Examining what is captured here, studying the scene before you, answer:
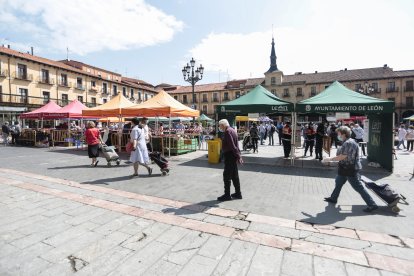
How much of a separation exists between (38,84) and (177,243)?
34.9m

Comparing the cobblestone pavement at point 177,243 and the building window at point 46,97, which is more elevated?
the building window at point 46,97

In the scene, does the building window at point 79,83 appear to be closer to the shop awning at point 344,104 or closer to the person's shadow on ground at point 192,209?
the shop awning at point 344,104

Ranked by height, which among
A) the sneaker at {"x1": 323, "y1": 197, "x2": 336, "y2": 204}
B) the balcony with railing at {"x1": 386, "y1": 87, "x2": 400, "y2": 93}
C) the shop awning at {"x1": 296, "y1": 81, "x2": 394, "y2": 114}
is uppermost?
the balcony with railing at {"x1": 386, "y1": 87, "x2": 400, "y2": 93}

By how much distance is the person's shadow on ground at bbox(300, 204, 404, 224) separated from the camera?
397 cm

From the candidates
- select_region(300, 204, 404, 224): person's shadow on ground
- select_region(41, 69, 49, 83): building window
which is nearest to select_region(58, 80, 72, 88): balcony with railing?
select_region(41, 69, 49, 83): building window

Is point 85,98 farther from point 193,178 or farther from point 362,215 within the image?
point 362,215

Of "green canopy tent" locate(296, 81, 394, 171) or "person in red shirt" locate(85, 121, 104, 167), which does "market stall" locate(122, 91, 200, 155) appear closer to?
"person in red shirt" locate(85, 121, 104, 167)

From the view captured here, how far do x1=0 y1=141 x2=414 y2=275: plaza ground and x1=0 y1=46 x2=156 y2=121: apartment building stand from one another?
88.2 feet

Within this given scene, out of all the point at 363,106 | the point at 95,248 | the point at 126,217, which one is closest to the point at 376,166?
the point at 363,106

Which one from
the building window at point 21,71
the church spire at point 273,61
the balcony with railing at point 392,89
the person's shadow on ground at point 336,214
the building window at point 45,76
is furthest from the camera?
the church spire at point 273,61

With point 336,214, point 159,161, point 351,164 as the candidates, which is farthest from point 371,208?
point 159,161

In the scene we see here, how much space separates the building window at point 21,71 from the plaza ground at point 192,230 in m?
28.8

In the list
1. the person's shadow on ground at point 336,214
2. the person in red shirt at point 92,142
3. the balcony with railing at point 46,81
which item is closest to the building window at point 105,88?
the balcony with railing at point 46,81

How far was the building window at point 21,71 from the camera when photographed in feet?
93.7
